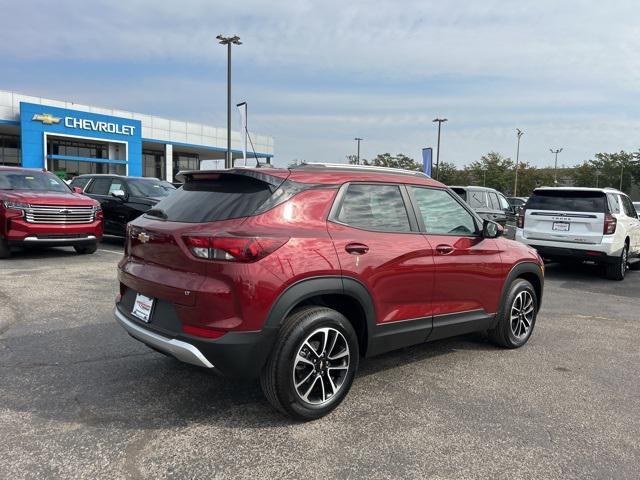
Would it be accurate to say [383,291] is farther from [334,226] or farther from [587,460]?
[587,460]

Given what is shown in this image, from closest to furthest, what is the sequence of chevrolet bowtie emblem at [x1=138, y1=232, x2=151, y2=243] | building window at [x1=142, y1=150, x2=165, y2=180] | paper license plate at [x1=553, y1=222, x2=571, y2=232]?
chevrolet bowtie emblem at [x1=138, y1=232, x2=151, y2=243] < paper license plate at [x1=553, y1=222, x2=571, y2=232] < building window at [x1=142, y1=150, x2=165, y2=180]

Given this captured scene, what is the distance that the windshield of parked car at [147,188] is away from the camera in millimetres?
12172

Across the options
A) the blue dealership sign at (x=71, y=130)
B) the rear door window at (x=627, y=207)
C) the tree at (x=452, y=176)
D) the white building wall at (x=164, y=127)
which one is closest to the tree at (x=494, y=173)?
the tree at (x=452, y=176)

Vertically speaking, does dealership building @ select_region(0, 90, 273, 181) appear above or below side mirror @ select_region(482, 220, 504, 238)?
above

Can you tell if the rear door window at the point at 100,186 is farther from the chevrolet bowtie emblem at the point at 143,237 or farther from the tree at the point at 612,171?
the tree at the point at 612,171

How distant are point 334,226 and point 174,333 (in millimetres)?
1254

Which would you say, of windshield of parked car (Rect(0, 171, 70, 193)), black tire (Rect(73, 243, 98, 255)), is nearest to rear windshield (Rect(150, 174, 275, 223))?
black tire (Rect(73, 243, 98, 255))

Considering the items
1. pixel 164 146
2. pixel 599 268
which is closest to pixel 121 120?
pixel 164 146

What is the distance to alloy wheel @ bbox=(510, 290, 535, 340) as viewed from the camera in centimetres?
505

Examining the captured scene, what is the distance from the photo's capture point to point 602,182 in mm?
67000

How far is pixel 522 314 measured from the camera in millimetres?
5145

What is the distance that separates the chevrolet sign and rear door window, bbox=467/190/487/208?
30.3 meters

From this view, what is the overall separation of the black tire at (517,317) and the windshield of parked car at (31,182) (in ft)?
29.6

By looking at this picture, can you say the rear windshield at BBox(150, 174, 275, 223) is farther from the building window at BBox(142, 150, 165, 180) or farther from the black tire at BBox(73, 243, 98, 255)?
the building window at BBox(142, 150, 165, 180)
